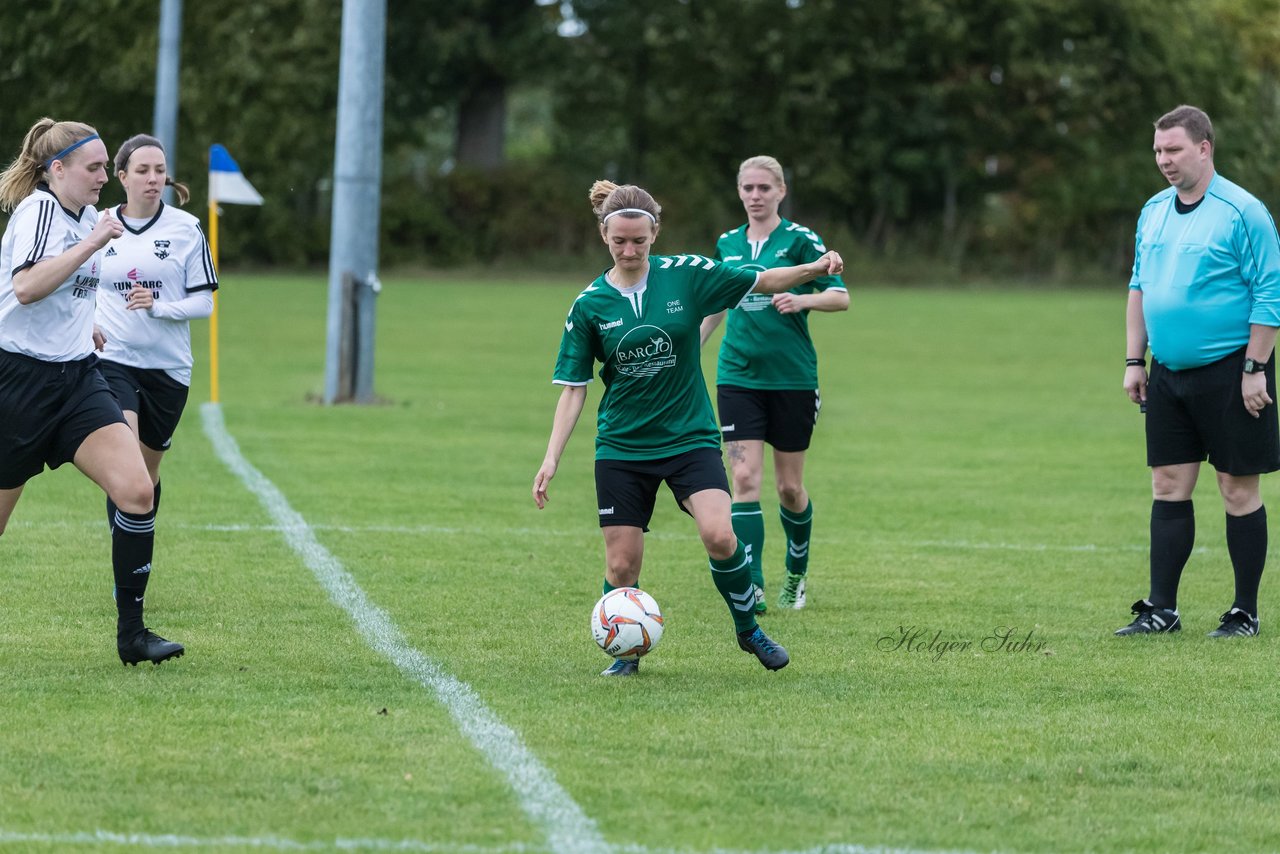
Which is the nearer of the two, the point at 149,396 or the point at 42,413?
the point at 42,413

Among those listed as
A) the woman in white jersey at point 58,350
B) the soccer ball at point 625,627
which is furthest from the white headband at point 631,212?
the woman in white jersey at point 58,350

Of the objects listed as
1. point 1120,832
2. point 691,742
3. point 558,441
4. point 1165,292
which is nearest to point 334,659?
point 558,441

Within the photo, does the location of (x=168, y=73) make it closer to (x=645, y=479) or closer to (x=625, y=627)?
(x=645, y=479)

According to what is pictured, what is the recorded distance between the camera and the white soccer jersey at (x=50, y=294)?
6.21 metres

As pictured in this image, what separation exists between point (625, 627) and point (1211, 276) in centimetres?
293

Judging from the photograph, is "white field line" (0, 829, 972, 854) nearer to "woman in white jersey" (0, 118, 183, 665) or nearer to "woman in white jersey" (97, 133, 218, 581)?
"woman in white jersey" (0, 118, 183, 665)

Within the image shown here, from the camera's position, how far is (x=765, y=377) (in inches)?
329

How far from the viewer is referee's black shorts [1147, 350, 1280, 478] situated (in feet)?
24.6

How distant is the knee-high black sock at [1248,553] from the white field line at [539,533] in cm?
239

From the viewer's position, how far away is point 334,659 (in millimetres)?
6746

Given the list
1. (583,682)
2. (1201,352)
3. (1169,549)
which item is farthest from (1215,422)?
(583,682)

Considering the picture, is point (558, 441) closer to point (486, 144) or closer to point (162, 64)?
point (162, 64)

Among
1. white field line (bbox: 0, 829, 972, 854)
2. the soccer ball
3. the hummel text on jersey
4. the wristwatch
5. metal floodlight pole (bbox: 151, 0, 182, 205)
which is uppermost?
metal floodlight pole (bbox: 151, 0, 182, 205)
